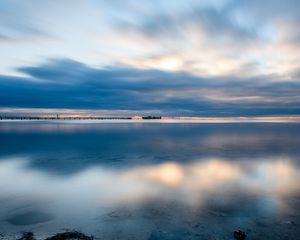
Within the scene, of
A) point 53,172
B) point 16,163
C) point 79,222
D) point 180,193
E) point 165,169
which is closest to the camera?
point 79,222

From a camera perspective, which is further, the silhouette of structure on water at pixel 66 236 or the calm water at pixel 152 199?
the calm water at pixel 152 199

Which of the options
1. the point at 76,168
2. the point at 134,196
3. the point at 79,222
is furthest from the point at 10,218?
the point at 76,168

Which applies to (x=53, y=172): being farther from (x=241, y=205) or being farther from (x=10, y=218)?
(x=241, y=205)

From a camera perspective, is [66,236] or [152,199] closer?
[66,236]

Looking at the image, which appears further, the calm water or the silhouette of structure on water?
the calm water

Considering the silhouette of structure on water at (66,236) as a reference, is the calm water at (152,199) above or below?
below

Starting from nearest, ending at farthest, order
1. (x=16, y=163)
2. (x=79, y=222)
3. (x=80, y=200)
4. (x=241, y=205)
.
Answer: (x=79, y=222) → (x=241, y=205) → (x=80, y=200) → (x=16, y=163)

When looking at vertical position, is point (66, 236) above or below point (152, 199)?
above

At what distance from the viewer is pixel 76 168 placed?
40.9ft

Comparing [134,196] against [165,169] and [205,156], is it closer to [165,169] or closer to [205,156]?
[165,169]

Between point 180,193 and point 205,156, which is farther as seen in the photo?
point 205,156

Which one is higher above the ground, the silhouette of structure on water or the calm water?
the silhouette of structure on water

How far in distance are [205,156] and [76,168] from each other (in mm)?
8207

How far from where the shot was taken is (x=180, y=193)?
8.52 meters
